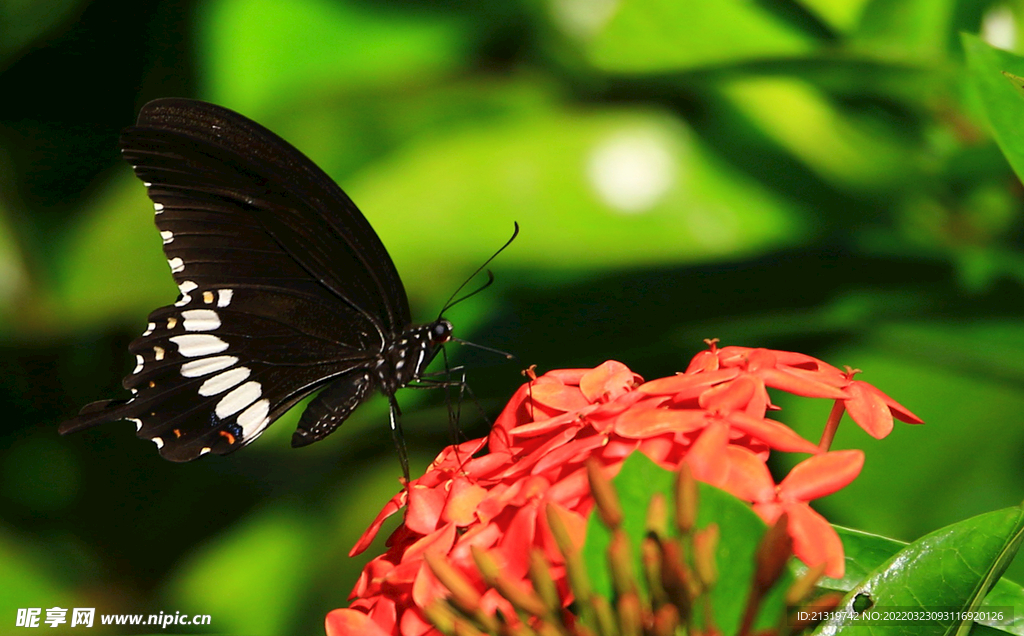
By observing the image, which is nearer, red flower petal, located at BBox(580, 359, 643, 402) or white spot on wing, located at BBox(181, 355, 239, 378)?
red flower petal, located at BBox(580, 359, 643, 402)

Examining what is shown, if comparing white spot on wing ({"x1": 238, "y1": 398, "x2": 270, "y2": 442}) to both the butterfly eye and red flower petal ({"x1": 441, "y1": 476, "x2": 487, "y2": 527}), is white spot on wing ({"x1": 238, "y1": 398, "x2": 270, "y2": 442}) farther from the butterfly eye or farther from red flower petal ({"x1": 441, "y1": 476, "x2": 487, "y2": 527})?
red flower petal ({"x1": 441, "y1": 476, "x2": 487, "y2": 527})

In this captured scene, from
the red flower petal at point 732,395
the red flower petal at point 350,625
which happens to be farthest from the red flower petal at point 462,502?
the red flower petal at point 732,395

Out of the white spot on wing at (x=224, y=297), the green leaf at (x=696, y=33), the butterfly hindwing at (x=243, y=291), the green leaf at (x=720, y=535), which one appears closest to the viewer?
the green leaf at (x=720, y=535)

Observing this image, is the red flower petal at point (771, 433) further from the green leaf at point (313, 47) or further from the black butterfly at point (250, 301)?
the green leaf at point (313, 47)

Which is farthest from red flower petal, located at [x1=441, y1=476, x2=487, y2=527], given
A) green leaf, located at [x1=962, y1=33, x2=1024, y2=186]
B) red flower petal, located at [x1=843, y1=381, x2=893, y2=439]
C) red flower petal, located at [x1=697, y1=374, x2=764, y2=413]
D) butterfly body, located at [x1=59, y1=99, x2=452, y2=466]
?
green leaf, located at [x1=962, y1=33, x2=1024, y2=186]

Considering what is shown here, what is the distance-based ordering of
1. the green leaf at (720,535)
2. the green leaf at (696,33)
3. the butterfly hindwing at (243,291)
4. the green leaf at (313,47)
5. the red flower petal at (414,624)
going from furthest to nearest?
the green leaf at (313,47) → the green leaf at (696,33) → the butterfly hindwing at (243,291) → the red flower petal at (414,624) → the green leaf at (720,535)

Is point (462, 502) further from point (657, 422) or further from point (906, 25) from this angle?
point (906, 25)

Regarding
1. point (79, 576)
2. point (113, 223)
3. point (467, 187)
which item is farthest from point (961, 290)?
point (79, 576)
